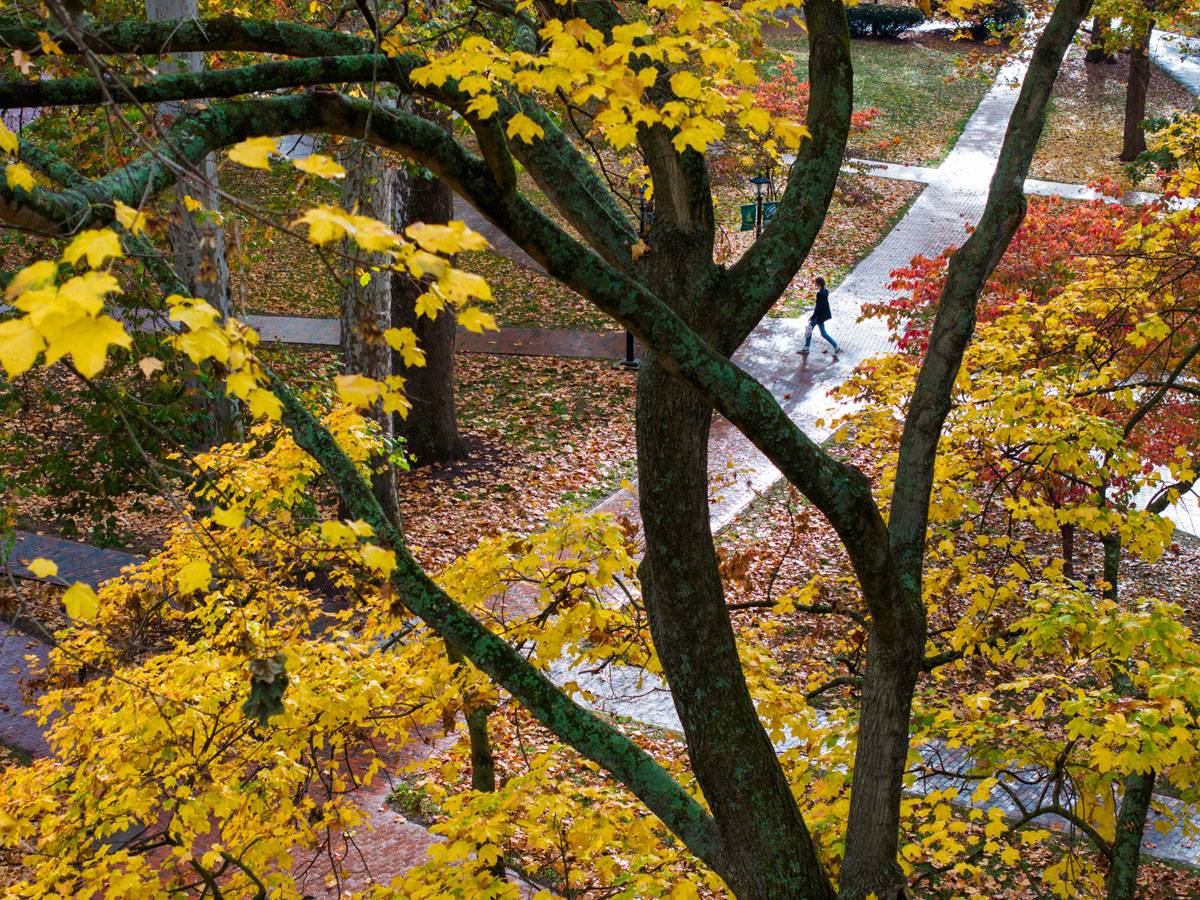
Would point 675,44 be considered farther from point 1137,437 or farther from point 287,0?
point 287,0

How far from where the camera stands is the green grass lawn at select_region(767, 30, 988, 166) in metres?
27.7

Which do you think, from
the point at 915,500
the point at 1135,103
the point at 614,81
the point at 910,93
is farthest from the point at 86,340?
the point at 910,93

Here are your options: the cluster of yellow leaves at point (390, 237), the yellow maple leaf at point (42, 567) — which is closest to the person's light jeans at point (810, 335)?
the cluster of yellow leaves at point (390, 237)

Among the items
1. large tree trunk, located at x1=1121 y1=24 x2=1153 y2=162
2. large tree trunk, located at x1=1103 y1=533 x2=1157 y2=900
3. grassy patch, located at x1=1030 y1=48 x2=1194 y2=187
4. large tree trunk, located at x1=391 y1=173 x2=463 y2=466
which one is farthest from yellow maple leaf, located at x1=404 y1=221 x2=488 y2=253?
large tree trunk, located at x1=1121 y1=24 x2=1153 y2=162

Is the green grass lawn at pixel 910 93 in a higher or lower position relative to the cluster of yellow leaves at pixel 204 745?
higher

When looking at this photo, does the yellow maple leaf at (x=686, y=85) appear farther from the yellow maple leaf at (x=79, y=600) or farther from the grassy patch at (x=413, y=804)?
the grassy patch at (x=413, y=804)

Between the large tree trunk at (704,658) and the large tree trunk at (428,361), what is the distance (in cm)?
883

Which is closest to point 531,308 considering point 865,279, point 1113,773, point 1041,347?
point 865,279

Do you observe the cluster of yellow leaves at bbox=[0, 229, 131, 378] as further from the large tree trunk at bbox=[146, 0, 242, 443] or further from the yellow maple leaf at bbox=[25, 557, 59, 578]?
the large tree trunk at bbox=[146, 0, 242, 443]

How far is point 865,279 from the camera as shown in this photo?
66.9 feet

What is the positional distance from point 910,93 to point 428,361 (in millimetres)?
23675

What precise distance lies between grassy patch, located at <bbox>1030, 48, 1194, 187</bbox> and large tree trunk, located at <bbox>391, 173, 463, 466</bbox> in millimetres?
17638

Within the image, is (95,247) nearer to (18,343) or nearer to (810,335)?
(18,343)

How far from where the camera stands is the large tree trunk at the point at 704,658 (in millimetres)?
3859
